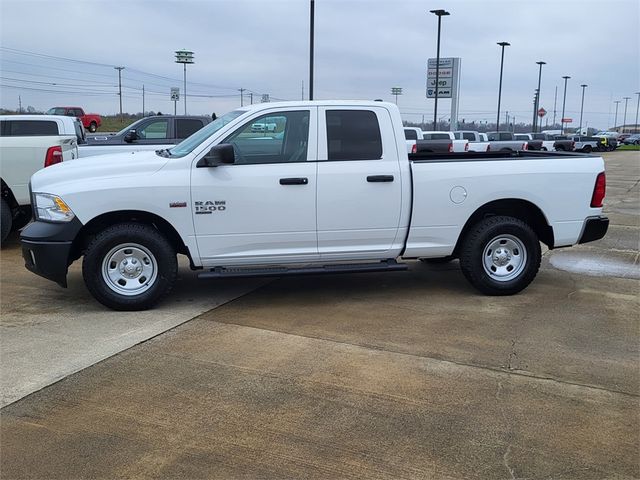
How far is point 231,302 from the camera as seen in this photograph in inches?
243

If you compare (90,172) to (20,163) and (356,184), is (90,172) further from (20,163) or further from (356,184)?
(20,163)

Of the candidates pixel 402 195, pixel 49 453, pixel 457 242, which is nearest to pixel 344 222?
pixel 402 195

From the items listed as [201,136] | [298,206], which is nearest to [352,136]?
[298,206]

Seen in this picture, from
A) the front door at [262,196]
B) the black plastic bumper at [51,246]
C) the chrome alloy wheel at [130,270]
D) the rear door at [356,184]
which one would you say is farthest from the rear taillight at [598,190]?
the black plastic bumper at [51,246]

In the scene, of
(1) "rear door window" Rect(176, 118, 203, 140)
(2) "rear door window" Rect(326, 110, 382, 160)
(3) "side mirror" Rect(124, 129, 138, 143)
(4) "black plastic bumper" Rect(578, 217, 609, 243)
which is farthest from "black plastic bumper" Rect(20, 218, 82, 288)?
(1) "rear door window" Rect(176, 118, 203, 140)

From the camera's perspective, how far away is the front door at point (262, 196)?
5750 mm

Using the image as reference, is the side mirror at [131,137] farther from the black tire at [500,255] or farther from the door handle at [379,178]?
the black tire at [500,255]

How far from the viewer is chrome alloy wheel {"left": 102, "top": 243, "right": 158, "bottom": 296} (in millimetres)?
5738

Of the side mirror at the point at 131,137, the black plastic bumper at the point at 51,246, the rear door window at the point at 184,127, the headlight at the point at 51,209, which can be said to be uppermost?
the rear door window at the point at 184,127

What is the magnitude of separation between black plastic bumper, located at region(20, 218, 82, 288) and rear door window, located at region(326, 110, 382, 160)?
2.54 meters

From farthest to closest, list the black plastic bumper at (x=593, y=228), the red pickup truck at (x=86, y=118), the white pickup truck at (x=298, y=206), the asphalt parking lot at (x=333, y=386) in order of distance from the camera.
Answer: the red pickup truck at (x=86, y=118), the black plastic bumper at (x=593, y=228), the white pickup truck at (x=298, y=206), the asphalt parking lot at (x=333, y=386)

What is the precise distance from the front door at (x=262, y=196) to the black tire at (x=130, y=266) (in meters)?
0.39

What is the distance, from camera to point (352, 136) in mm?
6078

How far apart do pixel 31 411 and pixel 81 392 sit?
1.11ft
